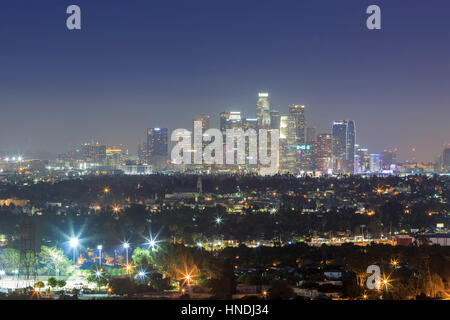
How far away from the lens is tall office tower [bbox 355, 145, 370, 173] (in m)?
119

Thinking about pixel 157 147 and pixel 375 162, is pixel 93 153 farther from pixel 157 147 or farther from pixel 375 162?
pixel 375 162

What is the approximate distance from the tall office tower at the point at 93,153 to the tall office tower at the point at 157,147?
45.8 ft

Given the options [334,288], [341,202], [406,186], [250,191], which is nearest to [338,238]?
Answer: [334,288]

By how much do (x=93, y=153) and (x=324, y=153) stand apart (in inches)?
1793

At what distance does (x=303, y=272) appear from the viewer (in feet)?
54.2

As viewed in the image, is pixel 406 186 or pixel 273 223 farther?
pixel 406 186

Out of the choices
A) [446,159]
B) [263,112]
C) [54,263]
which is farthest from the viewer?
[446,159]

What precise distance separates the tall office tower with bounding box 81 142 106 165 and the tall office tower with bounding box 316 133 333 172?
42.1 meters

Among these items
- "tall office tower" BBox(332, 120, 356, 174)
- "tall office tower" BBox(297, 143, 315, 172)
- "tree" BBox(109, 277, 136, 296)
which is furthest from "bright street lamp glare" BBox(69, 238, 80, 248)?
"tall office tower" BBox(332, 120, 356, 174)

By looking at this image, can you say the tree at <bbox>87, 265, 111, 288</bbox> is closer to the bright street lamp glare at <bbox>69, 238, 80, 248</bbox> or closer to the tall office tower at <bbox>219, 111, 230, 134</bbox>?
the bright street lamp glare at <bbox>69, 238, 80, 248</bbox>

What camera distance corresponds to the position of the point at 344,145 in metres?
118

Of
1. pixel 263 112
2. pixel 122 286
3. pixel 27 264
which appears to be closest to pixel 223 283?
pixel 122 286
